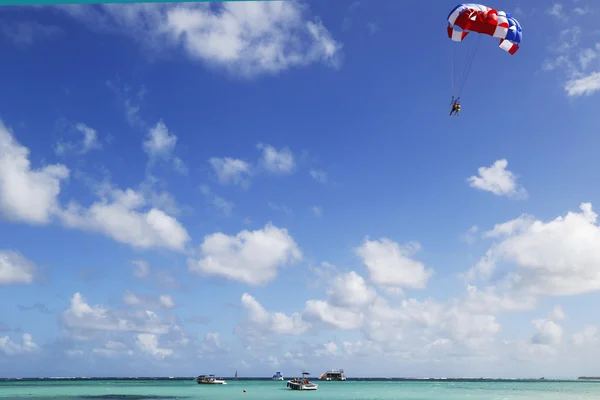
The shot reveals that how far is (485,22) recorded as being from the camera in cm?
1370

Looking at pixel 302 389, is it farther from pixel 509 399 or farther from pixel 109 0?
pixel 109 0

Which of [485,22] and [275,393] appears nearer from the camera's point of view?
[485,22]

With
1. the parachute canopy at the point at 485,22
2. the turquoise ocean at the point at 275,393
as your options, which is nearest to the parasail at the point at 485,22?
the parachute canopy at the point at 485,22

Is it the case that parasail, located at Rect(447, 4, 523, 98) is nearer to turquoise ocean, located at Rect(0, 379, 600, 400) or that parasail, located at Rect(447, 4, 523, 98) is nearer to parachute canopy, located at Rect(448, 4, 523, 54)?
parachute canopy, located at Rect(448, 4, 523, 54)

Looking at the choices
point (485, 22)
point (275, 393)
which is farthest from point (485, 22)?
point (275, 393)

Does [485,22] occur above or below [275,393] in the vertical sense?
above

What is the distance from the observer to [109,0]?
6551mm

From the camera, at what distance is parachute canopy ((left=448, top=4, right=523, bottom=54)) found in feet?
44.9

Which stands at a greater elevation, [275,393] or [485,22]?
[485,22]

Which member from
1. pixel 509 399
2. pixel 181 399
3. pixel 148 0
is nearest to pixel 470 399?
pixel 509 399

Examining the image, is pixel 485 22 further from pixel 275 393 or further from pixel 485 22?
pixel 275 393

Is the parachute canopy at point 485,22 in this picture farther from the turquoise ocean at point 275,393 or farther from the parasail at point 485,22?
the turquoise ocean at point 275,393

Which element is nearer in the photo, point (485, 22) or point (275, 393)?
point (485, 22)

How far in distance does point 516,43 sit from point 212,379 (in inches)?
2528
